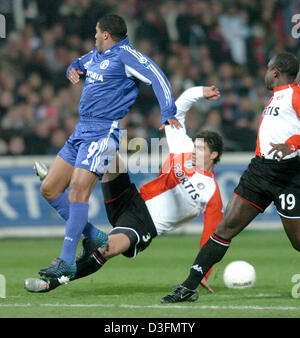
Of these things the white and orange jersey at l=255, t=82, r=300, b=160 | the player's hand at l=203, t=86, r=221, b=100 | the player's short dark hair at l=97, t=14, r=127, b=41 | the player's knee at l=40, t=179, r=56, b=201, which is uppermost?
the player's short dark hair at l=97, t=14, r=127, b=41

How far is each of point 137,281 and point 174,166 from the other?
127 cm

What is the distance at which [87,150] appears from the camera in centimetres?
641

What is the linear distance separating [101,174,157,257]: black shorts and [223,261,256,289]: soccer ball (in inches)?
30.3

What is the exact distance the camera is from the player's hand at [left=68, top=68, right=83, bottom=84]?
6.86 m

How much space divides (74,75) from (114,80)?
1.63ft

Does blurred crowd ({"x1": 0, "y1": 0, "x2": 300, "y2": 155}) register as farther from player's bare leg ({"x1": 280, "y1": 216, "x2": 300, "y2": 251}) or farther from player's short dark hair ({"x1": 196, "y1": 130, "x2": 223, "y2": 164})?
player's bare leg ({"x1": 280, "y1": 216, "x2": 300, "y2": 251})

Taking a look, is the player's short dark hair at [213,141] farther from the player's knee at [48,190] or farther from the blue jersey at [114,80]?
the player's knee at [48,190]

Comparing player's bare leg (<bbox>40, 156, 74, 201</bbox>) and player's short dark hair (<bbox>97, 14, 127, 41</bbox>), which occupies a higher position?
player's short dark hair (<bbox>97, 14, 127, 41</bbox>)

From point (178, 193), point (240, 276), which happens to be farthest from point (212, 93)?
point (240, 276)

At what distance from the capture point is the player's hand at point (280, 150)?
5.66m
